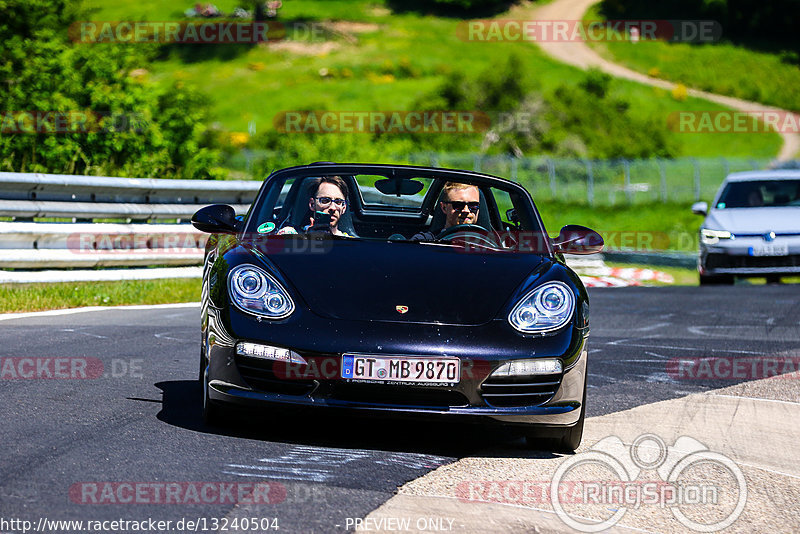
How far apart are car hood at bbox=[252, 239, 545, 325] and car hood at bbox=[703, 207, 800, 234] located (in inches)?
410

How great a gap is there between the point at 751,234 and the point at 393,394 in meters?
11.4

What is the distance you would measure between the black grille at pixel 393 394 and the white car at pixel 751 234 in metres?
11.2

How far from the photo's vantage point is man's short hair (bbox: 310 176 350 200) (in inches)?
251

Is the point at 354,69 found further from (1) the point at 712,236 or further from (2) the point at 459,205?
(2) the point at 459,205

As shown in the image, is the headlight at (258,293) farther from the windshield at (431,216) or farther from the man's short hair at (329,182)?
the man's short hair at (329,182)

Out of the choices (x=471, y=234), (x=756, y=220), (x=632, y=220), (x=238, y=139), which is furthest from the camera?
(x=238, y=139)

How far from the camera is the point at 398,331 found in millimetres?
5062

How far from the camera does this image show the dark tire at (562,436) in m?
5.31

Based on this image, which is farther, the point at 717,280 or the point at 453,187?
the point at 717,280

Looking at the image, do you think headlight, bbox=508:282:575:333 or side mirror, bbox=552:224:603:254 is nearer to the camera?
headlight, bbox=508:282:575:333

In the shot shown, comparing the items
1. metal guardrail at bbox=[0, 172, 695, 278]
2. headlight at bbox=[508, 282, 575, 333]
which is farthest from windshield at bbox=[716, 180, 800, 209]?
headlight at bbox=[508, 282, 575, 333]

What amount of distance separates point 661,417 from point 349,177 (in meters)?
2.11

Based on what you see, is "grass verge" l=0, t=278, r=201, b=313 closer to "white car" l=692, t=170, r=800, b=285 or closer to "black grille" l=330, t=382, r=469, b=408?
"black grille" l=330, t=382, r=469, b=408

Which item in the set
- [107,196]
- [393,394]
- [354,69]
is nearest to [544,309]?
[393,394]
